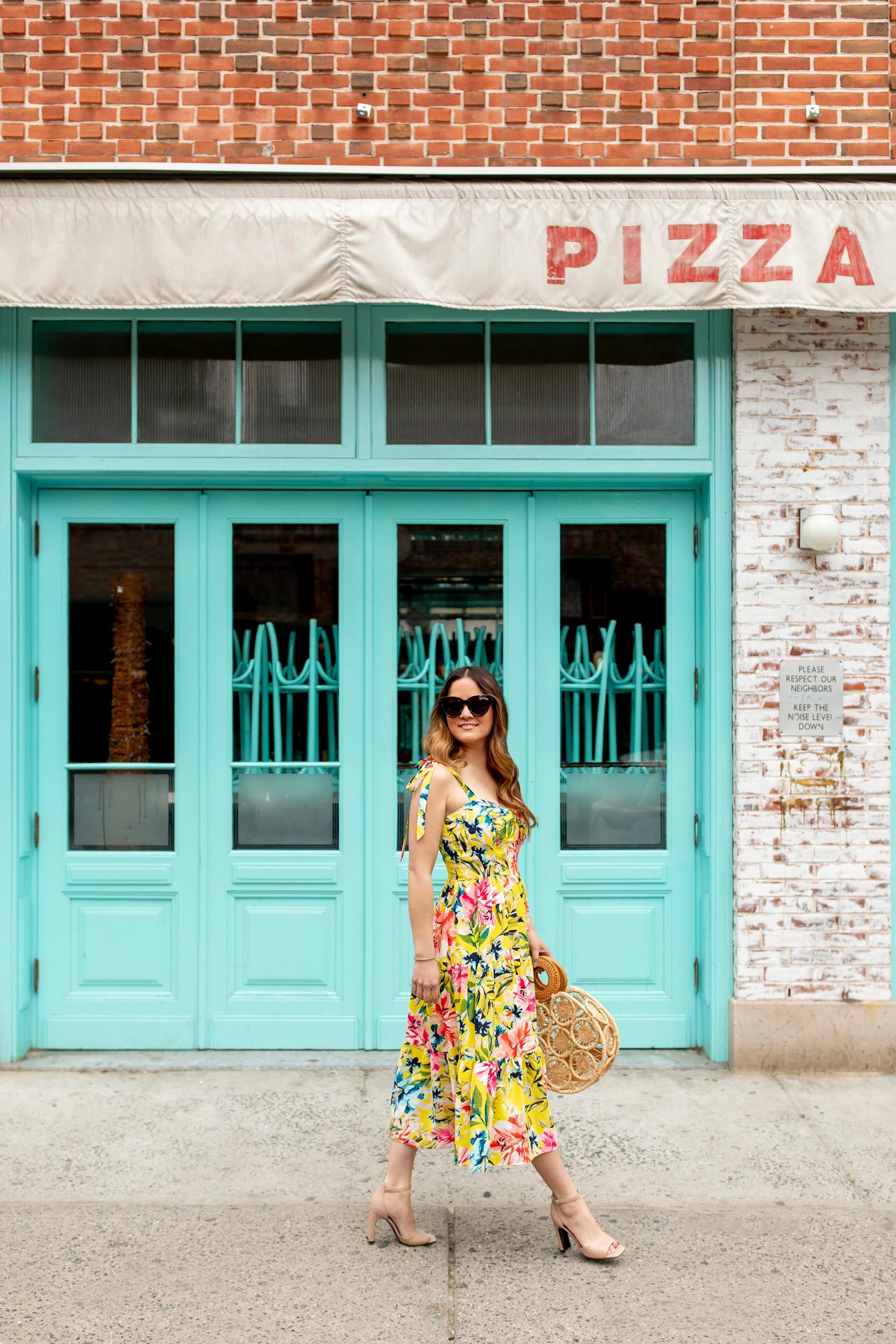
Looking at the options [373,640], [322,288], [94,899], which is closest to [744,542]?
[373,640]

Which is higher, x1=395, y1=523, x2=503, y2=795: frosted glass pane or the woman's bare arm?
x1=395, y1=523, x2=503, y2=795: frosted glass pane

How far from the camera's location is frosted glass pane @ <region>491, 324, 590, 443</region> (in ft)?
17.2

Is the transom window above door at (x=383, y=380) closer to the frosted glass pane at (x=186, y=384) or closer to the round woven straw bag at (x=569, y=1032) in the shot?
the frosted glass pane at (x=186, y=384)

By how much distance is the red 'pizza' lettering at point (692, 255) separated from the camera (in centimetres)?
494

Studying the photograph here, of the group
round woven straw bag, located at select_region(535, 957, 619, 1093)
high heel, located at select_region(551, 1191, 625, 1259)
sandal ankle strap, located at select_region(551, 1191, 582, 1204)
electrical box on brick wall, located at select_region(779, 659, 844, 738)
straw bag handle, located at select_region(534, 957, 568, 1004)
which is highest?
electrical box on brick wall, located at select_region(779, 659, 844, 738)

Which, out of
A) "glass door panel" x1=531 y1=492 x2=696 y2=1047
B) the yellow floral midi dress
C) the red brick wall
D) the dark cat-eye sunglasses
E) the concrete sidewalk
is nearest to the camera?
the concrete sidewalk

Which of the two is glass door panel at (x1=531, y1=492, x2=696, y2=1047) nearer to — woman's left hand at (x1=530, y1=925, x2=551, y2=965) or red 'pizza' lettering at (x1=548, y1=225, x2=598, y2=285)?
red 'pizza' lettering at (x1=548, y1=225, x2=598, y2=285)

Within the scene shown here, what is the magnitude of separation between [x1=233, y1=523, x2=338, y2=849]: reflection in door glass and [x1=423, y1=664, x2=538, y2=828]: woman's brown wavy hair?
1.89 metres

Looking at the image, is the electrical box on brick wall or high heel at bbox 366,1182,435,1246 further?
the electrical box on brick wall

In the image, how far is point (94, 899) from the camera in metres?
5.33

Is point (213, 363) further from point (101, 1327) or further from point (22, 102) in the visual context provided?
point (101, 1327)

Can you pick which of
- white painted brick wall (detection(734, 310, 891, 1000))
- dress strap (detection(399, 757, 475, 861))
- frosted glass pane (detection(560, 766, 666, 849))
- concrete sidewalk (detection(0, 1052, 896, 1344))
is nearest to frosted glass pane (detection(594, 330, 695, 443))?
white painted brick wall (detection(734, 310, 891, 1000))

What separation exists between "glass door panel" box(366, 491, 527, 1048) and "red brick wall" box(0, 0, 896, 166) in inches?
65.7

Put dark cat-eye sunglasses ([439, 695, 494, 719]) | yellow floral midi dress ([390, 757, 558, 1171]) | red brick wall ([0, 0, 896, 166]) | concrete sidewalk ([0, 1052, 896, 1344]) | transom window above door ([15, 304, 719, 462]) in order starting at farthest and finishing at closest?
1. transom window above door ([15, 304, 719, 462])
2. red brick wall ([0, 0, 896, 166])
3. dark cat-eye sunglasses ([439, 695, 494, 719])
4. yellow floral midi dress ([390, 757, 558, 1171])
5. concrete sidewalk ([0, 1052, 896, 1344])
